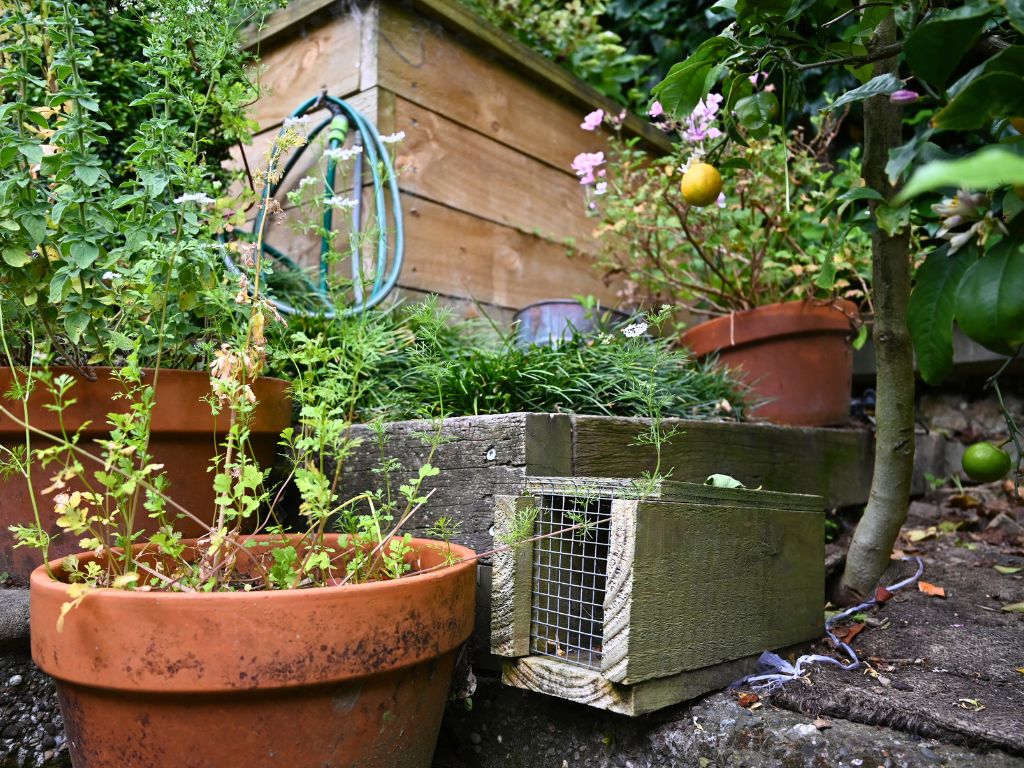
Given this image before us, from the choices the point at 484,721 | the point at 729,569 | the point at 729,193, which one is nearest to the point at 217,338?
the point at 484,721

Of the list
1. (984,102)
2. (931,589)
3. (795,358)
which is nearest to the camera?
(984,102)

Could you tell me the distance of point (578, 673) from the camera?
116cm

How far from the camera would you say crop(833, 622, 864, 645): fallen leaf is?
1.51m

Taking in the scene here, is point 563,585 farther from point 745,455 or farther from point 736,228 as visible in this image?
point 736,228

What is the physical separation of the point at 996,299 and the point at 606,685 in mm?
737

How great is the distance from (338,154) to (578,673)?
127 centimetres

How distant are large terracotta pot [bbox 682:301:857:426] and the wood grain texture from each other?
1.10 meters

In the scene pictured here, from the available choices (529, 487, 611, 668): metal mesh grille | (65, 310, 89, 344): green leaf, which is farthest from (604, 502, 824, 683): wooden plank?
(65, 310, 89, 344): green leaf

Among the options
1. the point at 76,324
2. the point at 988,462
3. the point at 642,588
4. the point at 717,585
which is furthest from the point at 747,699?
the point at 76,324

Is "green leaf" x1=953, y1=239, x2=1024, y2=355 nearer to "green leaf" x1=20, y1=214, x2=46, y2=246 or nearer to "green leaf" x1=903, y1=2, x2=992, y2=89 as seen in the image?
"green leaf" x1=903, y1=2, x2=992, y2=89

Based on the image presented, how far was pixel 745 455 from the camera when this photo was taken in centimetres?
173

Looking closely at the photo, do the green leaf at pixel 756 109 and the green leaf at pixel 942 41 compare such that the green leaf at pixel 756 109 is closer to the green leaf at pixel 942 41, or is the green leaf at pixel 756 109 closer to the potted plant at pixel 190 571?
the green leaf at pixel 942 41

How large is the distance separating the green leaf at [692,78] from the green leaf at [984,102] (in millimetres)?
→ 462

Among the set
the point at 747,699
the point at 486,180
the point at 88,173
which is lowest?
the point at 747,699
